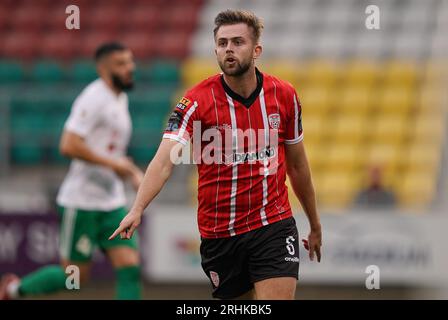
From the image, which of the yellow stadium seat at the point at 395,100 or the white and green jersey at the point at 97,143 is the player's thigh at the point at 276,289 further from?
the yellow stadium seat at the point at 395,100

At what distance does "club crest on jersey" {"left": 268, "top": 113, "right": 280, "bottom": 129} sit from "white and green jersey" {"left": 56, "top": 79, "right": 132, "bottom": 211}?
2.37 meters

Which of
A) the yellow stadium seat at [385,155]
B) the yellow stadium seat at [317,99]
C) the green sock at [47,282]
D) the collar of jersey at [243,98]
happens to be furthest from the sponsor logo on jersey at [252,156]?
the yellow stadium seat at [317,99]

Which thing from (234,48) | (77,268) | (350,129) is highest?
(234,48)

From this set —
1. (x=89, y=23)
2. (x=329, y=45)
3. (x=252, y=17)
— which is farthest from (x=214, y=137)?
(x=89, y=23)

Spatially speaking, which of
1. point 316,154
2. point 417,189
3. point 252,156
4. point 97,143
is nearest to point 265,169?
point 252,156

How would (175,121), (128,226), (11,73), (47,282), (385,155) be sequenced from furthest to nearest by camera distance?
(11,73)
(385,155)
(47,282)
(175,121)
(128,226)

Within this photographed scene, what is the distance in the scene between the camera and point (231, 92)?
5.36 metres

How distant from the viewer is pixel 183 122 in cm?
522

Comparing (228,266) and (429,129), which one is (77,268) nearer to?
(228,266)

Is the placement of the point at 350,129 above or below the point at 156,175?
below

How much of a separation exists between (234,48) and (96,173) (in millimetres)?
2620

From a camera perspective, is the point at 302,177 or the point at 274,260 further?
the point at 302,177

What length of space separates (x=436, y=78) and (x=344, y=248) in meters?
4.89

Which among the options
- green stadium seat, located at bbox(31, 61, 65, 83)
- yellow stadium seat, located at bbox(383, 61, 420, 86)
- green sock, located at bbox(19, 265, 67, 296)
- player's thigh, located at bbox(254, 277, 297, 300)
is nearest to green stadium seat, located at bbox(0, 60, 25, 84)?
green stadium seat, located at bbox(31, 61, 65, 83)
